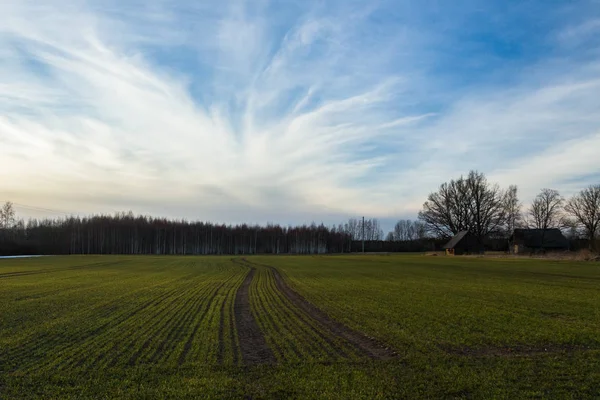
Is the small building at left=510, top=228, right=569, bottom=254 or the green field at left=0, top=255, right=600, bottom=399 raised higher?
the small building at left=510, top=228, right=569, bottom=254

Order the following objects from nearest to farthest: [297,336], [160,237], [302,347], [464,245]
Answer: [302,347]
[297,336]
[464,245]
[160,237]

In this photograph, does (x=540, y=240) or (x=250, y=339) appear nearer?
(x=250, y=339)

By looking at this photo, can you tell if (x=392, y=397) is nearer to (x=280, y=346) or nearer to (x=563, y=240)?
(x=280, y=346)

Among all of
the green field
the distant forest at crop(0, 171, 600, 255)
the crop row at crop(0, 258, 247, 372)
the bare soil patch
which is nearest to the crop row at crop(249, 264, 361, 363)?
the green field

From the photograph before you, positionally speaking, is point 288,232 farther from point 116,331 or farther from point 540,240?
point 116,331

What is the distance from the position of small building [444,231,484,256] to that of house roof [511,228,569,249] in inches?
302

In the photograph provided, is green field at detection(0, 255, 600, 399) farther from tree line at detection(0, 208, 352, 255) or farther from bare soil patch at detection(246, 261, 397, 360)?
tree line at detection(0, 208, 352, 255)

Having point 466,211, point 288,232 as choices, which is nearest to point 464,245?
point 466,211

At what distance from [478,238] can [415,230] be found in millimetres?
98293

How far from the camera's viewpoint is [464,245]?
91.5m

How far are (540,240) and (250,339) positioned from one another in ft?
314

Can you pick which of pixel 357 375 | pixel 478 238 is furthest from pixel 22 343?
pixel 478 238

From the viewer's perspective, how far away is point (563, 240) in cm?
8906

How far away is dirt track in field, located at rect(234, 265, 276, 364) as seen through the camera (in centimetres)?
1003
